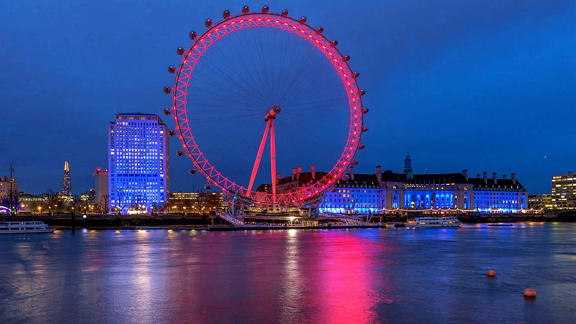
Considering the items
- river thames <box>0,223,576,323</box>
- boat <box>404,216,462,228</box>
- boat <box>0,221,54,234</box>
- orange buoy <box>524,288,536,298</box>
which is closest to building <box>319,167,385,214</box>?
boat <box>404,216,462,228</box>

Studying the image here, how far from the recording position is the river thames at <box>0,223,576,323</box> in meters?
18.8

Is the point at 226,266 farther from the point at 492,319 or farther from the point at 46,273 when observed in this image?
the point at 492,319

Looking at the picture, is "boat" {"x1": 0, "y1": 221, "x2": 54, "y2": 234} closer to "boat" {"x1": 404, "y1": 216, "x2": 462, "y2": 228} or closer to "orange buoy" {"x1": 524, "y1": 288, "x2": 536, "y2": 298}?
"boat" {"x1": 404, "y1": 216, "x2": 462, "y2": 228}

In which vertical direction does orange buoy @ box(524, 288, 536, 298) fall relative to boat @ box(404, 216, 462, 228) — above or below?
above

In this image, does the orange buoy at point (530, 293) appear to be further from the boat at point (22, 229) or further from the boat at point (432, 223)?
the boat at point (432, 223)

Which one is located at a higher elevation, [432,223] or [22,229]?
[22,229]

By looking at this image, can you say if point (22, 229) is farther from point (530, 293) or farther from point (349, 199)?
point (349, 199)

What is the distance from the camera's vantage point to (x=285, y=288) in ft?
79.9

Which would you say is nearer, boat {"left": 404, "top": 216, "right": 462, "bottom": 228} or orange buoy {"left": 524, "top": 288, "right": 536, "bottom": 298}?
orange buoy {"left": 524, "top": 288, "right": 536, "bottom": 298}

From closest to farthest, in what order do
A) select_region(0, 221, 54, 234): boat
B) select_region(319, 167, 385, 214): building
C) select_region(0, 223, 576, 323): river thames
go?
select_region(0, 223, 576, 323): river thames < select_region(0, 221, 54, 234): boat < select_region(319, 167, 385, 214): building

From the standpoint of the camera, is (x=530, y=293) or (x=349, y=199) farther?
(x=349, y=199)

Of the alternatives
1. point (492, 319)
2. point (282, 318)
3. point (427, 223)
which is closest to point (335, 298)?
point (282, 318)

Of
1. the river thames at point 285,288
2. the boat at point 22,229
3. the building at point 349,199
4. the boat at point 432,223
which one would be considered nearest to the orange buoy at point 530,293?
the river thames at point 285,288

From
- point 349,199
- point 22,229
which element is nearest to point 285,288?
point 22,229
